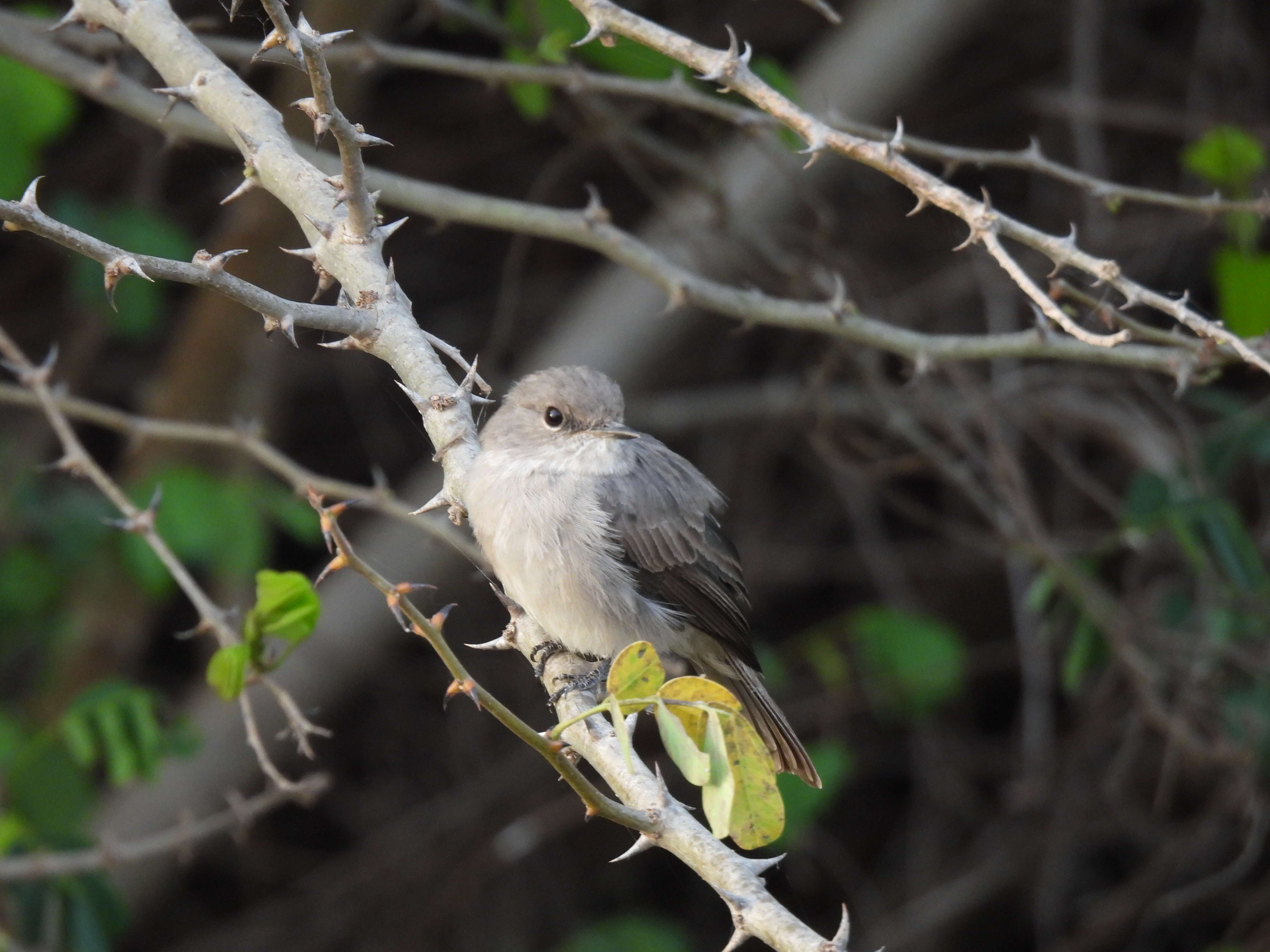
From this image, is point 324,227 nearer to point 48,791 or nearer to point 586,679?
point 586,679

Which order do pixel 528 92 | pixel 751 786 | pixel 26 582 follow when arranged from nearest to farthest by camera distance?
pixel 751 786 < pixel 528 92 < pixel 26 582

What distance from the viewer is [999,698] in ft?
26.5

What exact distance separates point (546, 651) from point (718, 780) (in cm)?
194

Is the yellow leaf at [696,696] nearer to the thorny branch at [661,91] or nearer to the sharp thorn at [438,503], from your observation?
the sharp thorn at [438,503]

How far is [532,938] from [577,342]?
10.7 feet

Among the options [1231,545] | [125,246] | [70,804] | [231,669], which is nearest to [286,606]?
[231,669]

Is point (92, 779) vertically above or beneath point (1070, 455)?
beneath

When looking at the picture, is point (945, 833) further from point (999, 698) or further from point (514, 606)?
point (514, 606)

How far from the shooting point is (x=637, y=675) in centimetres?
222

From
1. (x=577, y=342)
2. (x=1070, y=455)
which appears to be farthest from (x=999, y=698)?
(x=577, y=342)

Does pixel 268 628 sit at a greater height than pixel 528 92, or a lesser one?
lesser

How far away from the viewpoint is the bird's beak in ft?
14.3

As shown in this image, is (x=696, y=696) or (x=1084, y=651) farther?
(x=1084, y=651)

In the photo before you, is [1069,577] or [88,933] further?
[1069,577]
